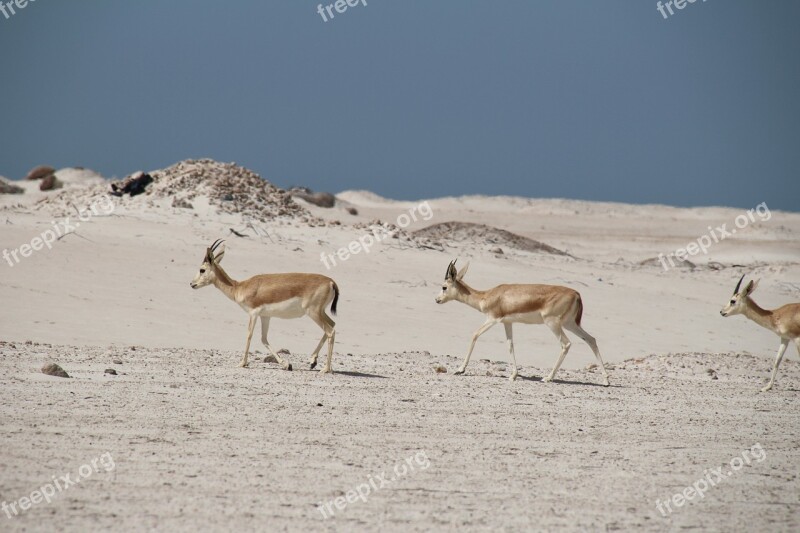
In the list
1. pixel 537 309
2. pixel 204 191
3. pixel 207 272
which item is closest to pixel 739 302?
pixel 537 309

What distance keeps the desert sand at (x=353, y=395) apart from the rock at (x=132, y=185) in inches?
27.2

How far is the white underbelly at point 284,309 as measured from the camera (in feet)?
47.3

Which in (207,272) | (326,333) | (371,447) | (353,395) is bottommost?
(353,395)

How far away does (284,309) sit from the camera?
14406 millimetres

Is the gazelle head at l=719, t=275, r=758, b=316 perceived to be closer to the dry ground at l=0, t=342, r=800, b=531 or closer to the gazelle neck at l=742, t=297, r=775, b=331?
the gazelle neck at l=742, t=297, r=775, b=331

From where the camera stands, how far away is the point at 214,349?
641 inches

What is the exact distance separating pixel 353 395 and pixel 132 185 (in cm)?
2007

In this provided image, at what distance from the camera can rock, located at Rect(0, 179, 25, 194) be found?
1682 inches

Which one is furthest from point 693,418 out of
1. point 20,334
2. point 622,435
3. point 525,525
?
point 20,334

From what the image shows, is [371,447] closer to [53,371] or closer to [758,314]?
[53,371]

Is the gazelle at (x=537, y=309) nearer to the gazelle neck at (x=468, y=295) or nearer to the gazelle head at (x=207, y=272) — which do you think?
the gazelle neck at (x=468, y=295)

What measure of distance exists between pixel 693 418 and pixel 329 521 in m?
6.39

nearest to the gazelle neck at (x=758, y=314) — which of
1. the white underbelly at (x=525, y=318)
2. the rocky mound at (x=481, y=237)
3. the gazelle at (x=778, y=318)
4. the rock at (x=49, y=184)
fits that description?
the gazelle at (x=778, y=318)

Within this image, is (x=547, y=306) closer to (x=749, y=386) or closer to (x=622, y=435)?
(x=749, y=386)
